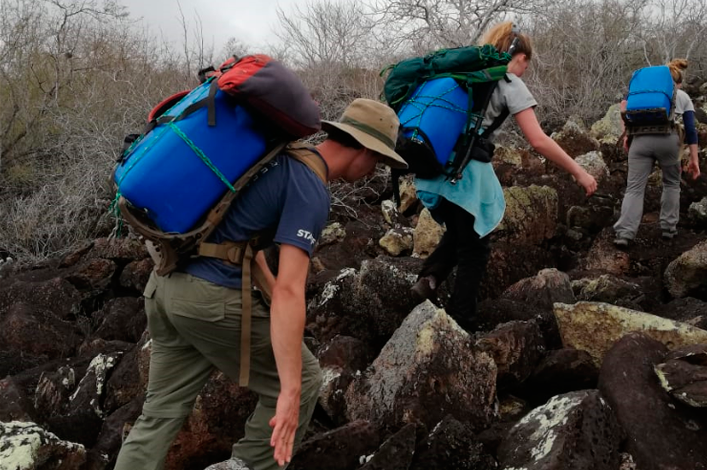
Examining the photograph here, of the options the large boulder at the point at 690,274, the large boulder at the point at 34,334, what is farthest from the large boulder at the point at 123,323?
the large boulder at the point at 690,274

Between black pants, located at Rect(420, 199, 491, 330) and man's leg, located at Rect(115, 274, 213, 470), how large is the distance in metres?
1.77

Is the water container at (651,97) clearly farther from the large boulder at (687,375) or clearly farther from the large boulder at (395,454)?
the large boulder at (395,454)

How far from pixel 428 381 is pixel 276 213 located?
1.49m

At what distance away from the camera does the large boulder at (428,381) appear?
3.38 meters

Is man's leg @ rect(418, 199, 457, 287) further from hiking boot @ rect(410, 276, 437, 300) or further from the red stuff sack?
the red stuff sack

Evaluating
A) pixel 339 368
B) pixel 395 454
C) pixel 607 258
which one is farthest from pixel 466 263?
pixel 607 258

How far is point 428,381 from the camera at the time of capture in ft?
11.2

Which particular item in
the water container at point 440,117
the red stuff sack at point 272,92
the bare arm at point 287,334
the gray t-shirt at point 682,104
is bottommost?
the bare arm at point 287,334

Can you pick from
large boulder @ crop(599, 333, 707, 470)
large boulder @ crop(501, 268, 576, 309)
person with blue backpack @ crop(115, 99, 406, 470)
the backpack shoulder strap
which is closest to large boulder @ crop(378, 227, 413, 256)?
large boulder @ crop(501, 268, 576, 309)

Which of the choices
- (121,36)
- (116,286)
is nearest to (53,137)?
(121,36)

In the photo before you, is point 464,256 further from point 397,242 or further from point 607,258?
point 397,242

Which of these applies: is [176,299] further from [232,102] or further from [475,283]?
[475,283]

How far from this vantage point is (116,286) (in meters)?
7.25

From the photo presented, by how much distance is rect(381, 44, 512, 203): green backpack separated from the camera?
142 inches
